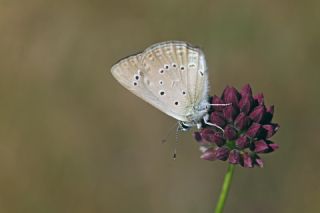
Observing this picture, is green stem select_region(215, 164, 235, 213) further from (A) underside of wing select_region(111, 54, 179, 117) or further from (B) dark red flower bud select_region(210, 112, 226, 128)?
(A) underside of wing select_region(111, 54, 179, 117)

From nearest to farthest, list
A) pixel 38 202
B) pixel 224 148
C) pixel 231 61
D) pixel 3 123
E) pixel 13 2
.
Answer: pixel 224 148, pixel 38 202, pixel 3 123, pixel 231 61, pixel 13 2

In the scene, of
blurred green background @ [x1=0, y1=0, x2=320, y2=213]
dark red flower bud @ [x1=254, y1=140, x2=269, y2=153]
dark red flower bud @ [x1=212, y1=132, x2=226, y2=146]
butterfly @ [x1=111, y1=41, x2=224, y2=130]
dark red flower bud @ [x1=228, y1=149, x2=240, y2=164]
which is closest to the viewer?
dark red flower bud @ [x1=228, y1=149, x2=240, y2=164]

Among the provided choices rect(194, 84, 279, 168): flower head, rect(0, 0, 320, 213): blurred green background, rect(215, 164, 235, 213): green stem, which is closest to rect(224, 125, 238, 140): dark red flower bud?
rect(194, 84, 279, 168): flower head

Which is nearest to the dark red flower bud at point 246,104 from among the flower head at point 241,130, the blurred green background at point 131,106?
the flower head at point 241,130

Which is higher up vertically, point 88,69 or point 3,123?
point 88,69

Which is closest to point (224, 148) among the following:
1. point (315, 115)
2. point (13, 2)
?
point (315, 115)

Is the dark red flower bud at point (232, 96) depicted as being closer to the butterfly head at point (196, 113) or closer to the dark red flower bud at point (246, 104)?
the dark red flower bud at point (246, 104)

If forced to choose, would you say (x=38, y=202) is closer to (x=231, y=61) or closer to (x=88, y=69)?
(x=88, y=69)
